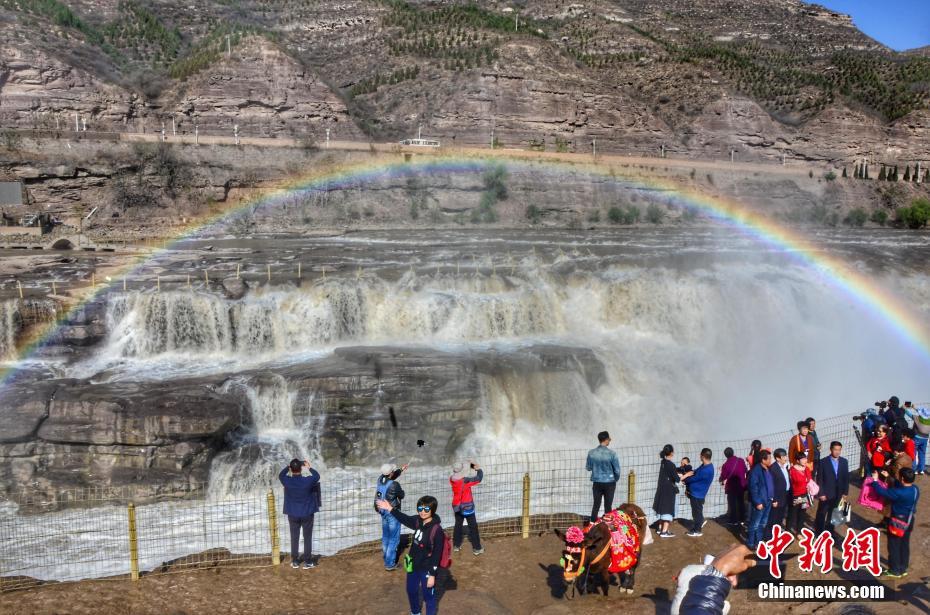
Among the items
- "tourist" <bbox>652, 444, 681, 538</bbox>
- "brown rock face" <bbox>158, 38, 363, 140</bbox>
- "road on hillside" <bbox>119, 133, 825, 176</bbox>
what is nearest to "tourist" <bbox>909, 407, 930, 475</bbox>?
"tourist" <bbox>652, 444, 681, 538</bbox>

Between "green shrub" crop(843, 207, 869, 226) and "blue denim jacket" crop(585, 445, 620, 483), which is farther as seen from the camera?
"green shrub" crop(843, 207, 869, 226)

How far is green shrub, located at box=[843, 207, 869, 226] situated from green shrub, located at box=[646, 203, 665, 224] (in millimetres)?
14294

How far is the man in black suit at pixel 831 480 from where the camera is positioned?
795 cm

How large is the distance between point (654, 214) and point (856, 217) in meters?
15.3

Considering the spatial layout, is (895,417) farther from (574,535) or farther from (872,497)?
(574,535)

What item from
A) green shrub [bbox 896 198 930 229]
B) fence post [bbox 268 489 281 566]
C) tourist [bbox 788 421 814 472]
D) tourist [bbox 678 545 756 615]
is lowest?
fence post [bbox 268 489 281 566]

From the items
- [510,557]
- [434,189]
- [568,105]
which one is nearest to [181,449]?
[510,557]

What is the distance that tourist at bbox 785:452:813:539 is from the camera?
7961mm

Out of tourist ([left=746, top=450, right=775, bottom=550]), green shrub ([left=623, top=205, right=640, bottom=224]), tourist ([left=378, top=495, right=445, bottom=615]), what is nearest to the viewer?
tourist ([left=378, top=495, right=445, bottom=615])

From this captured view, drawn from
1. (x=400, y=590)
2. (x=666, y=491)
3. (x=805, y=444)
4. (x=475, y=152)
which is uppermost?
(x=475, y=152)

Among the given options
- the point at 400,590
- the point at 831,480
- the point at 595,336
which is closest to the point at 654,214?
the point at 595,336

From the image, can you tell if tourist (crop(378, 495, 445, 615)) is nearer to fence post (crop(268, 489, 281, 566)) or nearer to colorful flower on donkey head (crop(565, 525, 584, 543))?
colorful flower on donkey head (crop(565, 525, 584, 543))

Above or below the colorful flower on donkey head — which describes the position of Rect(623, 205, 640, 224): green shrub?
above

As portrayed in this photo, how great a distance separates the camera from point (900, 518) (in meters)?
6.92
